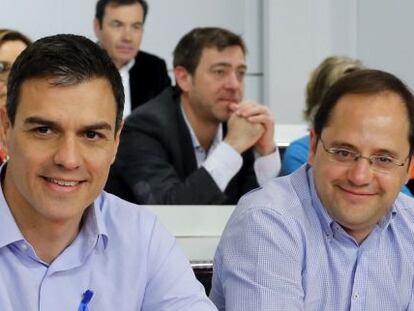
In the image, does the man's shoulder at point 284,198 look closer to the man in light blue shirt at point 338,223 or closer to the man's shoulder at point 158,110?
the man in light blue shirt at point 338,223

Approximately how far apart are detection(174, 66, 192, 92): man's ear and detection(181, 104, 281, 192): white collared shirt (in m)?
0.10

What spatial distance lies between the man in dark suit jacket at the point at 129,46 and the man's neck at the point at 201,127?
1545 millimetres

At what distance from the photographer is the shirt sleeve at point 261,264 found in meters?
1.72

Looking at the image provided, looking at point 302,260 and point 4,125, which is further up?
point 4,125

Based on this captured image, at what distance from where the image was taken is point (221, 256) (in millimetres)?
1848

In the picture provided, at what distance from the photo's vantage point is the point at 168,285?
158cm

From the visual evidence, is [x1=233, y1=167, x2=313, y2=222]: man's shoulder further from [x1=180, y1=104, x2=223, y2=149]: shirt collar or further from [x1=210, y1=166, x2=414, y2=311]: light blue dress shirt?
[x1=180, y1=104, x2=223, y2=149]: shirt collar

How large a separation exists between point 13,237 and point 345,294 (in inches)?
28.3

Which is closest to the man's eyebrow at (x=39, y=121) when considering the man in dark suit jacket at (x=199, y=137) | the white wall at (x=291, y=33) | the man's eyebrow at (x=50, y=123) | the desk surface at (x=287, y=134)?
the man's eyebrow at (x=50, y=123)

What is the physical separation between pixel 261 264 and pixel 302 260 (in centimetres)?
10

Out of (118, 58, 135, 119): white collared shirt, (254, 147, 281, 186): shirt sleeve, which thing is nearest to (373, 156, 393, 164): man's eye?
(254, 147, 281, 186): shirt sleeve

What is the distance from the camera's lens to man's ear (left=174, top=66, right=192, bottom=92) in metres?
3.20

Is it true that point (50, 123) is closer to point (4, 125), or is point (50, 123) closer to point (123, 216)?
point (4, 125)

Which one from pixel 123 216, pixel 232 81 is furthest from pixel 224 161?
pixel 123 216
